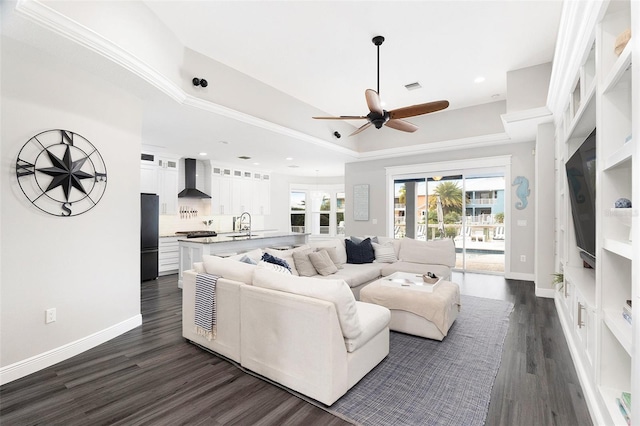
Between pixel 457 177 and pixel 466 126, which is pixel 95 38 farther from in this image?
pixel 457 177

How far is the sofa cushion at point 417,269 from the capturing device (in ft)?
14.9

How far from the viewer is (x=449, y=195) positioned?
269 inches

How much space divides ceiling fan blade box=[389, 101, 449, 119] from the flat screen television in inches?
49.7

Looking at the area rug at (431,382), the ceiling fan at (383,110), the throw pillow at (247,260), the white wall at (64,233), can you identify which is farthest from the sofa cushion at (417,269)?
the white wall at (64,233)

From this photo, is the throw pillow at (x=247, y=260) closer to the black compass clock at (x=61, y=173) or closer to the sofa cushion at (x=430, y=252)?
the black compass clock at (x=61, y=173)

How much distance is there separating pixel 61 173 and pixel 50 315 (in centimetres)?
127

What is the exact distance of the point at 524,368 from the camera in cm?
251

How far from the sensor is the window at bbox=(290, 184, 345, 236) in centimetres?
1095

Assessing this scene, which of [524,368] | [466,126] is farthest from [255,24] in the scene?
[466,126]

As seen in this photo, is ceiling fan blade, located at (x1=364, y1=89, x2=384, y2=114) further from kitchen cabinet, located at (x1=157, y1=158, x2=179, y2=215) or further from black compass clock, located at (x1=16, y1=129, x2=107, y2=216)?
kitchen cabinet, located at (x1=157, y1=158, x2=179, y2=215)

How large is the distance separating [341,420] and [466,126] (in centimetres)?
590

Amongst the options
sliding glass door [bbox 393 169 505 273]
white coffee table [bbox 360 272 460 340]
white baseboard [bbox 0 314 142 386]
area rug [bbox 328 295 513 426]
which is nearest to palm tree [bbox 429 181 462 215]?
sliding glass door [bbox 393 169 505 273]

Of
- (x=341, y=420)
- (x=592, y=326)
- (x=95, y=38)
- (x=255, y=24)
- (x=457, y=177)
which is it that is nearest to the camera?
(x=341, y=420)

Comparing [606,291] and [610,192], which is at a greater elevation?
[610,192]
